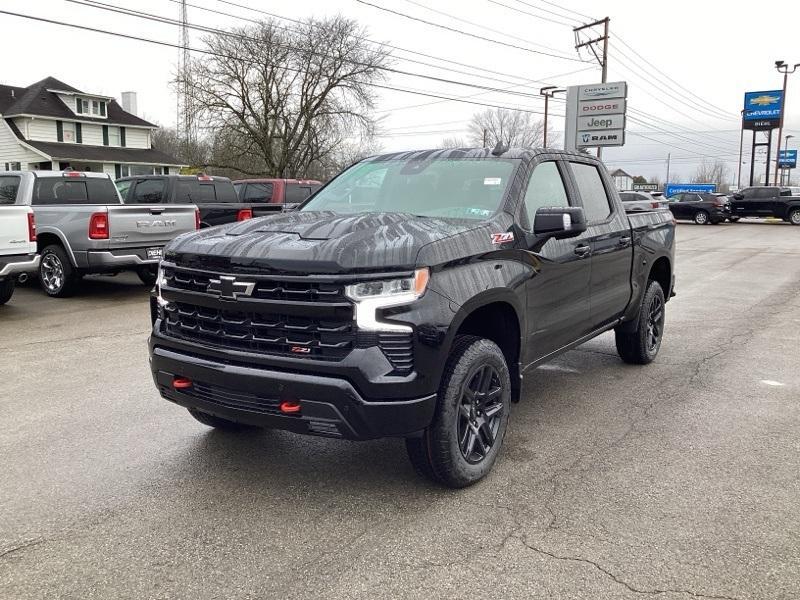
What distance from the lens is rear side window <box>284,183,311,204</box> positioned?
1618cm

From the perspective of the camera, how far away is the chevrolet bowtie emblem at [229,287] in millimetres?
3412

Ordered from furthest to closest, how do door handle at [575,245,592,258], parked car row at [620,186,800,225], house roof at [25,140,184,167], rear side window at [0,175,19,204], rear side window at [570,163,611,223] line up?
1. house roof at [25,140,184,167]
2. parked car row at [620,186,800,225]
3. rear side window at [0,175,19,204]
4. rear side window at [570,163,611,223]
5. door handle at [575,245,592,258]

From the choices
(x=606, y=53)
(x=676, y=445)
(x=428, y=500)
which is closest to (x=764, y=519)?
(x=676, y=445)

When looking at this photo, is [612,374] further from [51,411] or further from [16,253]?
[16,253]

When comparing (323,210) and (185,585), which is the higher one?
(323,210)

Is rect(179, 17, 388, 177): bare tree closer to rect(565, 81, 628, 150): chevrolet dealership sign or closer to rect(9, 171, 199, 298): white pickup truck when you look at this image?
rect(565, 81, 628, 150): chevrolet dealership sign

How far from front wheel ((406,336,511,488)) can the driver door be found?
0.54 meters

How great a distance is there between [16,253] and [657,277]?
25.0ft

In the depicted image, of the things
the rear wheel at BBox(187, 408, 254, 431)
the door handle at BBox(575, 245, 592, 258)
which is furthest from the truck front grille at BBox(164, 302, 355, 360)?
the door handle at BBox(575, 245, 592, 258)

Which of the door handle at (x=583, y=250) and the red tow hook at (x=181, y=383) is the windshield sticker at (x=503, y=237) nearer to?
the door handle at (x=583, y=250)

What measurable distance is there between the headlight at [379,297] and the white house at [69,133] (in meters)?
39.2

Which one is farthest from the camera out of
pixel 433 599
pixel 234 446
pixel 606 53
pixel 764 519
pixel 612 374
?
pixel 606 53

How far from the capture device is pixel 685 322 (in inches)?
350

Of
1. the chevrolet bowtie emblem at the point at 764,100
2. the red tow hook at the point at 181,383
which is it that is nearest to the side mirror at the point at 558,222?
the red tow hook at the point at 181,383
